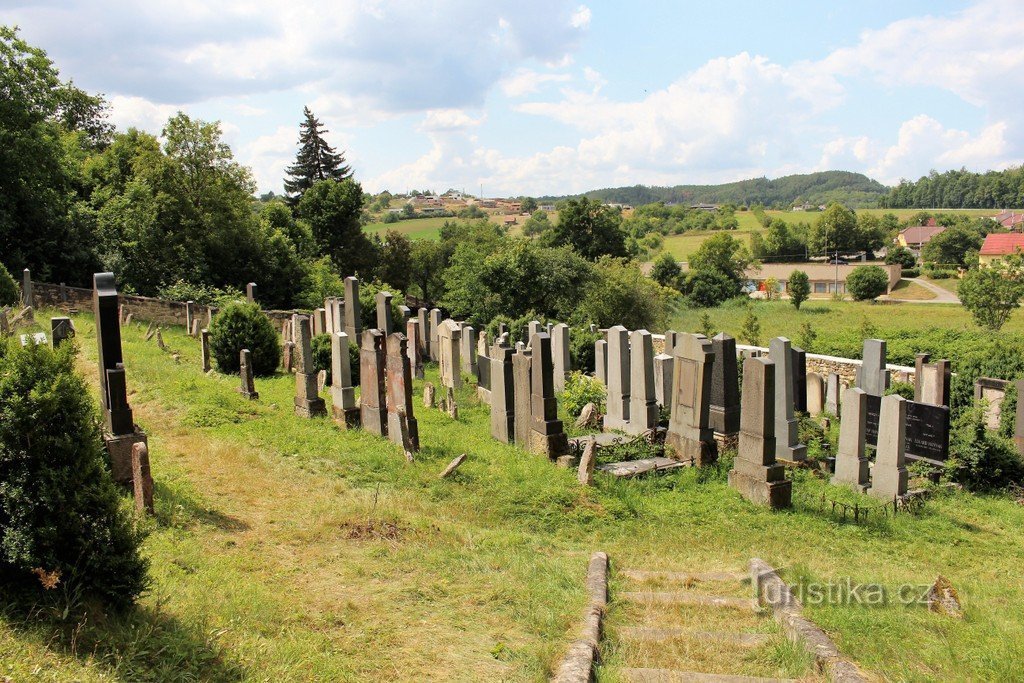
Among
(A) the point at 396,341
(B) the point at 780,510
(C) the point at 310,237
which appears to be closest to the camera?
(B) the point at 780,510

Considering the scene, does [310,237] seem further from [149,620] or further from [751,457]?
[149,620]

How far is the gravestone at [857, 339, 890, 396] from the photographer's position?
53.6ft

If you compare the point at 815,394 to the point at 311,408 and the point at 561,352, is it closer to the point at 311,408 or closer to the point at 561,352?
the point at 561,352

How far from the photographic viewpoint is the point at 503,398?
1373 centimetres

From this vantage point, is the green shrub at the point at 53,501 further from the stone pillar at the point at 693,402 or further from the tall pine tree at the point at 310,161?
the tall pine tree at the point at 310,161

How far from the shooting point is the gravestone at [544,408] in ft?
41.1

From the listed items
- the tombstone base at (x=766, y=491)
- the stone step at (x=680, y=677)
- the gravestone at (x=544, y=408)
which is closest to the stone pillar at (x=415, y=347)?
the gravestone at (x=544, y=408)

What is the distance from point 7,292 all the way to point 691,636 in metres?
20.4

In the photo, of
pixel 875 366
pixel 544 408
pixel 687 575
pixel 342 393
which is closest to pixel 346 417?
pixel 342 393

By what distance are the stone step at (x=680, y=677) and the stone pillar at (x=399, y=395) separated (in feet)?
22.9

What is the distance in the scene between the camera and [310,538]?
27.0 feet

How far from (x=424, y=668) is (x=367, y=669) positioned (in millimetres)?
421

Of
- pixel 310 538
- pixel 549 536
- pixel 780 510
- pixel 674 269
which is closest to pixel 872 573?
pixel 780 510

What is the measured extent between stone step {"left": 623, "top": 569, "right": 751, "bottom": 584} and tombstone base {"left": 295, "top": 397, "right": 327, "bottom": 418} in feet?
25.5
